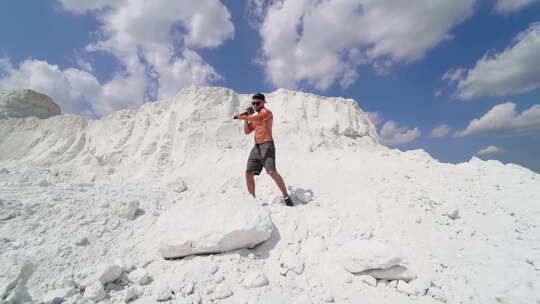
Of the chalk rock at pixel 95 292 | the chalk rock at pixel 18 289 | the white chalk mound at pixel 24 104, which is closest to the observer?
the chalk rock at pixel 18 289

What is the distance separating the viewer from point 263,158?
402 centimetres

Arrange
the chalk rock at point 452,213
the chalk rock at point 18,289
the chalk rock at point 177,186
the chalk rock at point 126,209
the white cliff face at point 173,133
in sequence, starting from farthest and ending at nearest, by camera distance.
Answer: the white cliff face at point 173,133 < the chalk rock at point 177,186 < the chalk rock at point 452,213 < the chalk rock at point 126,209 < the chalk rock at point 18,289

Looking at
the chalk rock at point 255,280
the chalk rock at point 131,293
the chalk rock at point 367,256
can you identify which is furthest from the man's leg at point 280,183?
the chalk rock at point 131,293

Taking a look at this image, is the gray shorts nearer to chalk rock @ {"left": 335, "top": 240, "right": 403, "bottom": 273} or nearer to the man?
the man

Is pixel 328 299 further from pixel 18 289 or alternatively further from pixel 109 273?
pixel 18 289

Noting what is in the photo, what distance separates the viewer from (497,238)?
329 cm

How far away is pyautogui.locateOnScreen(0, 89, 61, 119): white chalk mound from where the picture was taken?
37.8 feet

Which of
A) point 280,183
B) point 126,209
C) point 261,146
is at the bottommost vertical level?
point 126,209

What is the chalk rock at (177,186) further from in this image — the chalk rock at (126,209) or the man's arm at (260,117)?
the man's arm at (260,117)

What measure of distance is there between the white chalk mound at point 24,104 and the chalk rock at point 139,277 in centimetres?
1487

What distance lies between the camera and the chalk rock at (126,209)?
351 centimetres

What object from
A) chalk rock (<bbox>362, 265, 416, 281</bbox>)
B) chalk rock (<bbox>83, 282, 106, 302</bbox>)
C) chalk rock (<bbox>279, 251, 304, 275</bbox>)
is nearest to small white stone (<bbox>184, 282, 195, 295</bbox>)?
chalk rock (<bbox>83, 282, 106, 302</bbox>)

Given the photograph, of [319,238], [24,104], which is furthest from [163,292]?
[24,104]

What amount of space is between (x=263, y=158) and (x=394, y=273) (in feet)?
7.94
